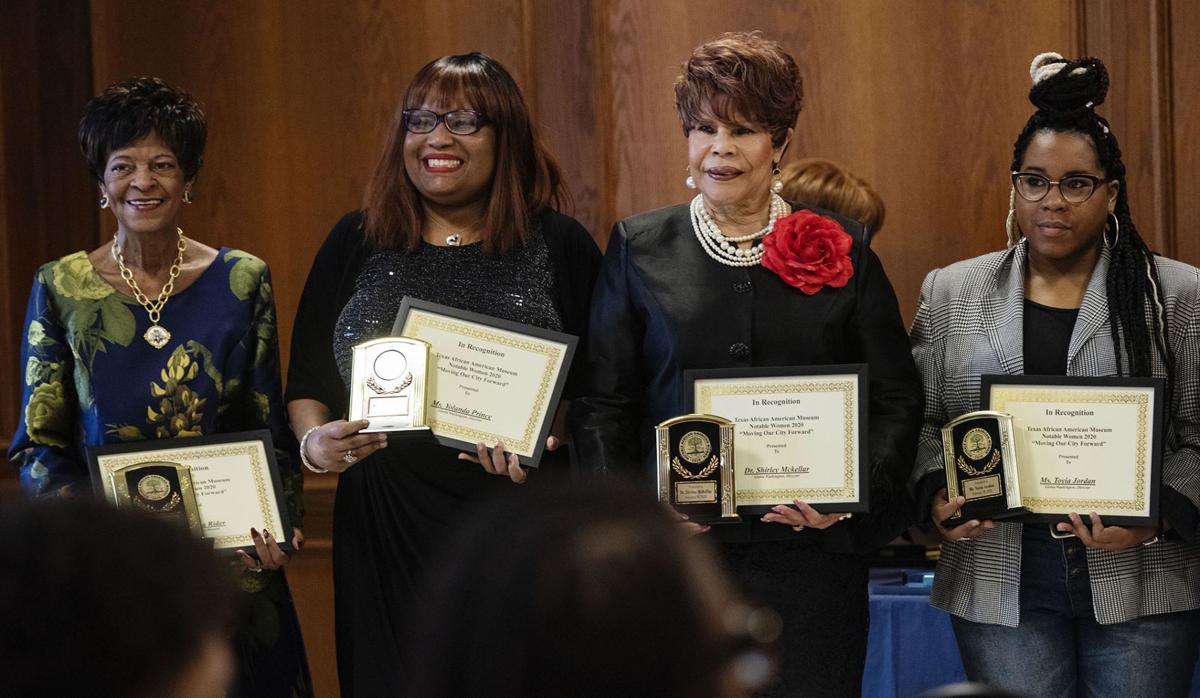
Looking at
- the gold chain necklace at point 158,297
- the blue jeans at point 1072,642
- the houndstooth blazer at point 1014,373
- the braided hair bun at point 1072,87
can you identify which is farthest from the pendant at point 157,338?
the braided hair bun at point 1072,87

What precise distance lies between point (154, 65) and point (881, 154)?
7.67ft

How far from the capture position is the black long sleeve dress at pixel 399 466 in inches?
124

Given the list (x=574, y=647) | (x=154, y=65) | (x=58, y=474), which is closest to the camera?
(x=574, y=647)

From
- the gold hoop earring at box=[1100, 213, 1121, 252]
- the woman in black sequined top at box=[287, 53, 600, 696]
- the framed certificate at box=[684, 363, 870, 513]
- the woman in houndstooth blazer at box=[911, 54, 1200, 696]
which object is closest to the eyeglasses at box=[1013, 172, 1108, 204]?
the woman in houndstooth blazer at box=[911, 54, 1200, 696]

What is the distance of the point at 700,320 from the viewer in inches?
116

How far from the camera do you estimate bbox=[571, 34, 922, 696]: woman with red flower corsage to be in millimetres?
2898

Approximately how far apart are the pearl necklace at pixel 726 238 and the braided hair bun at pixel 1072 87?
23.5 inches

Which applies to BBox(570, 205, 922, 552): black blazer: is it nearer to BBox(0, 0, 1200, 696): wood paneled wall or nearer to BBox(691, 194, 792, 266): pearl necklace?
BBox(691, 194, 792, 266): pearl necklace

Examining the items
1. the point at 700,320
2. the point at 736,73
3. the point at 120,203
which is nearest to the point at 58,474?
the point at 120,203

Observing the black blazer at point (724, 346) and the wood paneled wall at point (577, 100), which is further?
the wood paneled wall at point (577, 100)

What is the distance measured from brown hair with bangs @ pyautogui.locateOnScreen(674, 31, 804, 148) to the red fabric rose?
0.20 m

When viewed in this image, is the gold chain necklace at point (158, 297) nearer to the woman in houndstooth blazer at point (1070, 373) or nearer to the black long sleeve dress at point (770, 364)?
the black long sleeve dress at point (770, 364)

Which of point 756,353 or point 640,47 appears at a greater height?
point 640,47

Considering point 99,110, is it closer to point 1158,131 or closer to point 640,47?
point 640,47
